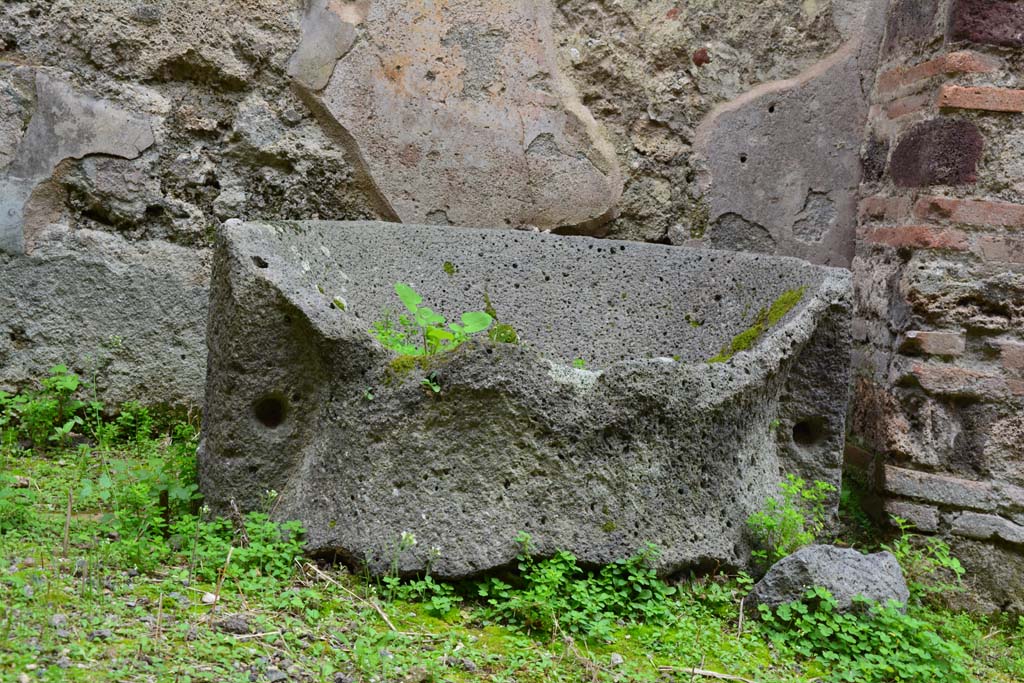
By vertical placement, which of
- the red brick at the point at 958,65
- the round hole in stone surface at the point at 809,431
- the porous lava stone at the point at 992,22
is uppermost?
the porous lava stone at the point at 992,22

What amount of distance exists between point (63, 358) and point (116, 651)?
1.72 m

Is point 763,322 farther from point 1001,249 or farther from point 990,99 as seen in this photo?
point 990,99

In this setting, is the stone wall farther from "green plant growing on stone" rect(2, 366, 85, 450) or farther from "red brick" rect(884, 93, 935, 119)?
"red brick" rect(884, 93, 935, 119)

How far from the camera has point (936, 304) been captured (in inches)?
114

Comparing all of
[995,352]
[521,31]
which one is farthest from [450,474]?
[521,31]

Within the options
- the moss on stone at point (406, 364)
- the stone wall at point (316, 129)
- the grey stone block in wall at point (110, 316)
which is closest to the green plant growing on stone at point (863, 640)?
the moss on stone at point (406, 364)

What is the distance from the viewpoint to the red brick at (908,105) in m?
3.02

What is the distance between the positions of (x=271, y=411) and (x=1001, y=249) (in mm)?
2142

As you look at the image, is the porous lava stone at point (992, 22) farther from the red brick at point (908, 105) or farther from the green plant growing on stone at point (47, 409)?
the green plant growing on stone at point (47, 409)

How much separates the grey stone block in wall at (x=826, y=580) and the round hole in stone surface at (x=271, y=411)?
1.20 metres

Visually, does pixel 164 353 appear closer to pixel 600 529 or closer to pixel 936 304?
pixel 600 529

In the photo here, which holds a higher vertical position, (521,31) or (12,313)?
(521,31)

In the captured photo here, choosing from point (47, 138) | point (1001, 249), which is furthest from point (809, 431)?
point (47, 138)

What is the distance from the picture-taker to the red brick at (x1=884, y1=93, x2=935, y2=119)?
3.02m
